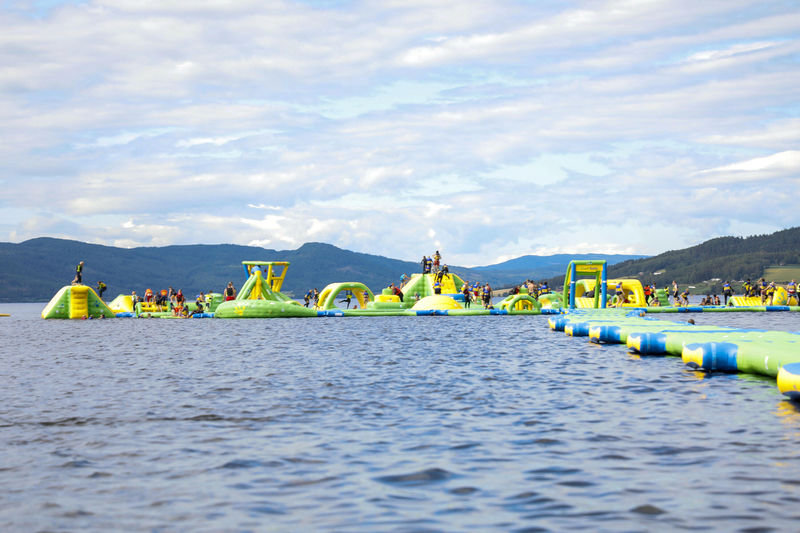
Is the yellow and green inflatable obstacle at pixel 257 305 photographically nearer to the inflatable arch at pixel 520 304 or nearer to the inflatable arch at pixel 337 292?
the inflatable arch at pixel 337 292

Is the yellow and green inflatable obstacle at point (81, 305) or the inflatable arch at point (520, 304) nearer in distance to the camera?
the inflatable arch at point (520, 304)

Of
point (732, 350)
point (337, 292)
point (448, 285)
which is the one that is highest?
point (448, 285)

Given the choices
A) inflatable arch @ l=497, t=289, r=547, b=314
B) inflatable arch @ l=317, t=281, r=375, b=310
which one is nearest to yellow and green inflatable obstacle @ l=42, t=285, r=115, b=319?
inflatable arch @ l=317, t=281, r=375, b=310

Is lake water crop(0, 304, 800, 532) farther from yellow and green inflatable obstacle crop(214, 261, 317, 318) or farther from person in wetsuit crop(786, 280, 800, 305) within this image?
person in wetsuit crop(786, 280, 800, 305)

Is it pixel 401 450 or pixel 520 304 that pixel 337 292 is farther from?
pixel 401 450

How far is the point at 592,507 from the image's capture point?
8117 mm

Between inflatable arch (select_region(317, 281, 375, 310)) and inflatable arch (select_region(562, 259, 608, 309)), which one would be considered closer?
inflatable arch (select_region(562, 259, 608, 309))

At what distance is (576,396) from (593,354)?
10.5 m

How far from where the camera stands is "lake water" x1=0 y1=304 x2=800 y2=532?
26.3ft

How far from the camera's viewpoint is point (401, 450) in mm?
11078

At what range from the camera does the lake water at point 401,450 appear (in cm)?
801

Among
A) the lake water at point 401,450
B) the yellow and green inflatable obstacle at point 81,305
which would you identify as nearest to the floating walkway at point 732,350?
the lake water at point 401,450

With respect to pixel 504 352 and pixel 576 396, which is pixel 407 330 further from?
pixel 576 396

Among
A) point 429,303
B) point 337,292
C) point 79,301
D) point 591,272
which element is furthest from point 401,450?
point 79,301
